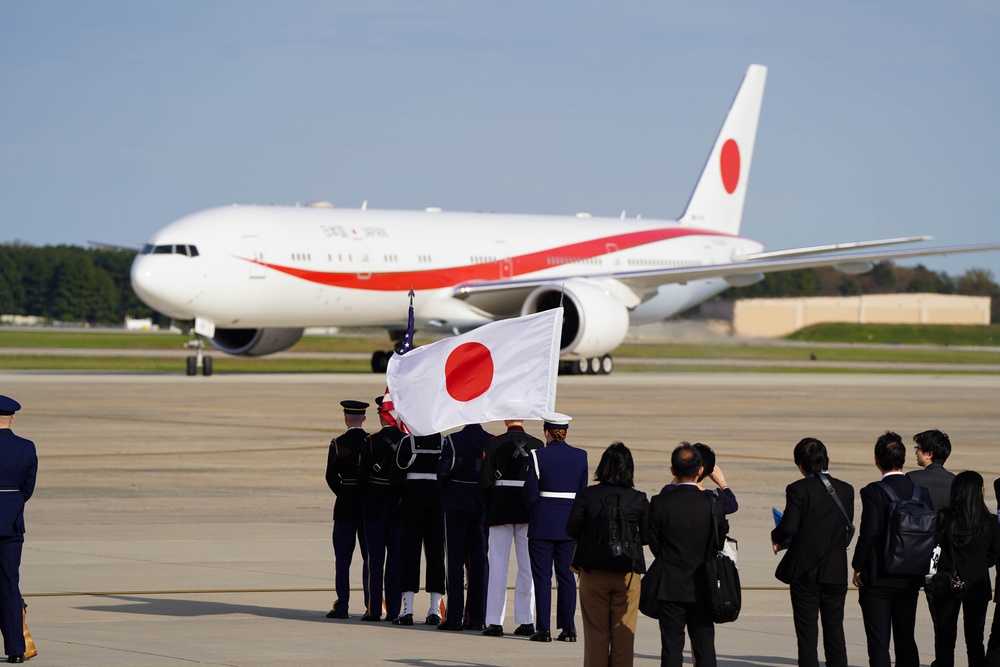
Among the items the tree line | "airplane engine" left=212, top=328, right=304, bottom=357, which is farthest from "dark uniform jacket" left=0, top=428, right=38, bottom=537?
the tree line

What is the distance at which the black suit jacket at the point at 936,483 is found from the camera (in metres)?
7.95

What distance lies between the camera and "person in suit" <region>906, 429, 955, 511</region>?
26.1 ft

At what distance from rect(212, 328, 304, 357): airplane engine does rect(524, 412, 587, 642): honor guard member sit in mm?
29583

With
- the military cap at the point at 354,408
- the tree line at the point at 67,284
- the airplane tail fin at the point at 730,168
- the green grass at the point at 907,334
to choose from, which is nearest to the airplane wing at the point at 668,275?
the airplane tail fin at the point at 730,168

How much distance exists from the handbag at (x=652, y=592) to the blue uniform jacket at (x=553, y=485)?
111cm

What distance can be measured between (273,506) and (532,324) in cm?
575

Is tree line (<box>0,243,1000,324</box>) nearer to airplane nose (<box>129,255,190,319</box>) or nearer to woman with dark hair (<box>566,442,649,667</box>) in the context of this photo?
airplane nose (<box>129,255,190,319</box>)

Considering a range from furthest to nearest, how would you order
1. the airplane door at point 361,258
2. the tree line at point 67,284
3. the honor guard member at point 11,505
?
the tree line at point 67,284 < the airplane door at point 361,258 < the honor guard member at point 11,505

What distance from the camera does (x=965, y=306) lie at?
72312mm

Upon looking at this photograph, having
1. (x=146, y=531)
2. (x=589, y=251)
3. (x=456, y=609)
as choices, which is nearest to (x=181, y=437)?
(x=146, y=531)

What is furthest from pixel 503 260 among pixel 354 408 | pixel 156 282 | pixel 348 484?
pixel 348 484

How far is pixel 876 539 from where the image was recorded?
7.57 metres

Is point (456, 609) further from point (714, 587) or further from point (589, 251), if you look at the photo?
point (589, 251)

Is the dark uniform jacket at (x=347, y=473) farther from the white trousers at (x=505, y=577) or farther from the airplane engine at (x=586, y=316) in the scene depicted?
the airplane engine at (x=586, y=316)
